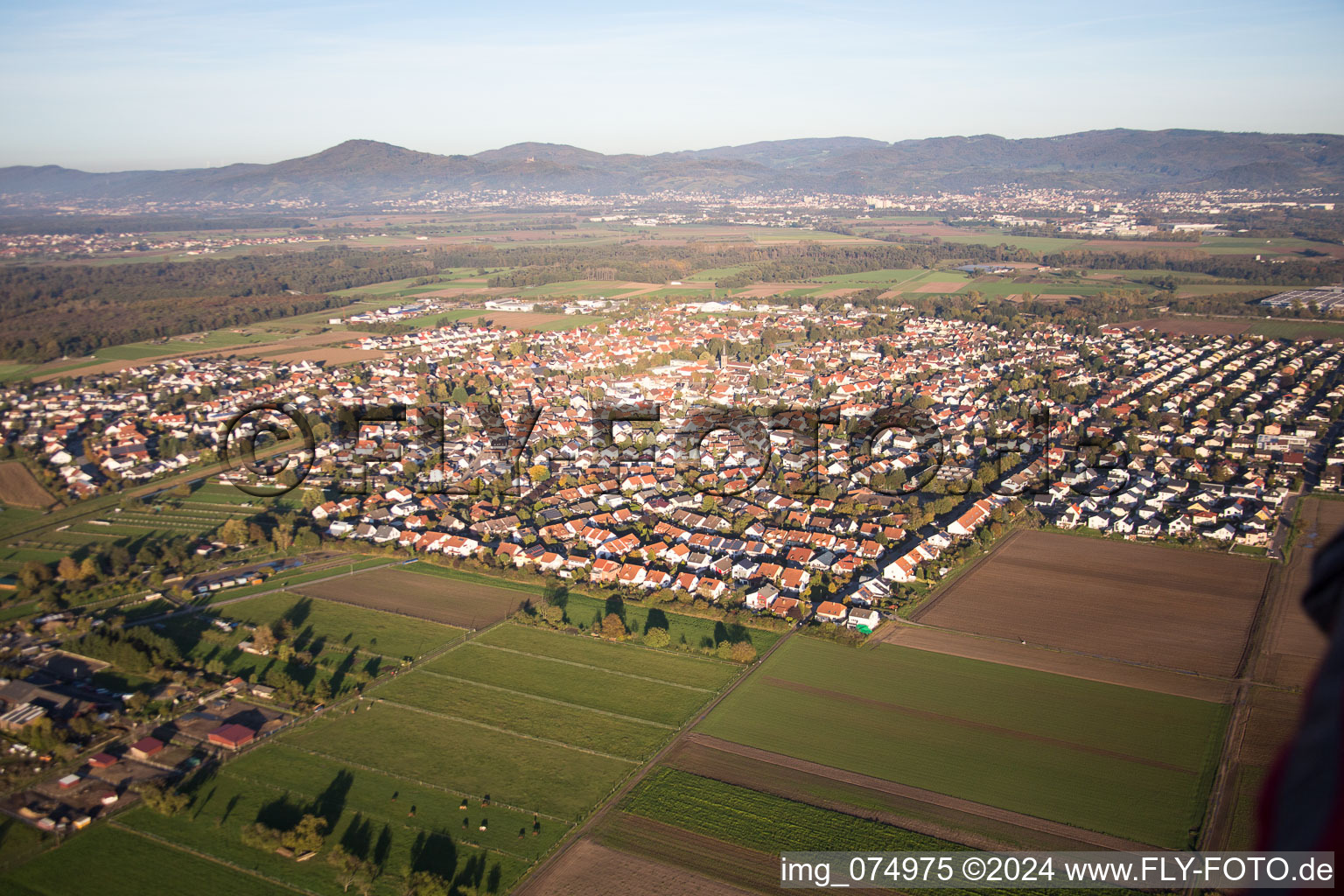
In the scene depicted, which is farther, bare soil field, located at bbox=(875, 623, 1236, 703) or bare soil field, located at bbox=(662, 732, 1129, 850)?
bare soil field, located at bbox=(875, 623, 1236, 703)

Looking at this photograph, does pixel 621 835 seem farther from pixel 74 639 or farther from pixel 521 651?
pixel 74 639

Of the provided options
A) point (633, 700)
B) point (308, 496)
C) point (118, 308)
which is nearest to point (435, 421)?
point (308, 496)

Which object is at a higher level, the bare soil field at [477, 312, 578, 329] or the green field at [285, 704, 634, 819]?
the bare soil field at [477, 312, 578, 329]

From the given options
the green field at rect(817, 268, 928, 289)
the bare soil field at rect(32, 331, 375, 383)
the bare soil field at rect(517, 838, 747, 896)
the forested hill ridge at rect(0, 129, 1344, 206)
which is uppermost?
the forested hill ridge at rect(0, 129, 1344, 206)

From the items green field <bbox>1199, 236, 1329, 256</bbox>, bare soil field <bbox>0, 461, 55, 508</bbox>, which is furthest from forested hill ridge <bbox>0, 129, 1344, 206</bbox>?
bare soil field <bbox>0, 461, 55, 508</bbox>

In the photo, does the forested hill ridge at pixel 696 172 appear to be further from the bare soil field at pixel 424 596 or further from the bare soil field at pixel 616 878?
the bare soil field at pixel 616 878

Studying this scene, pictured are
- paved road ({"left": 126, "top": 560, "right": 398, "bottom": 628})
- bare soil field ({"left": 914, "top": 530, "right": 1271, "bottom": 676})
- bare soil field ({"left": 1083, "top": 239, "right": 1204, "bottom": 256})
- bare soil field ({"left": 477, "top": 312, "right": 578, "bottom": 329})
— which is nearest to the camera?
bare soil field ({"left": 914, "top": 530, "right": 1271, "bottom": 676})

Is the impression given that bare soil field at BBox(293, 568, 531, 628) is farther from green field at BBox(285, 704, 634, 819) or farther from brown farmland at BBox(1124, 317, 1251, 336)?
brown farmland at BBox(1124, 317, 1251, 336)
